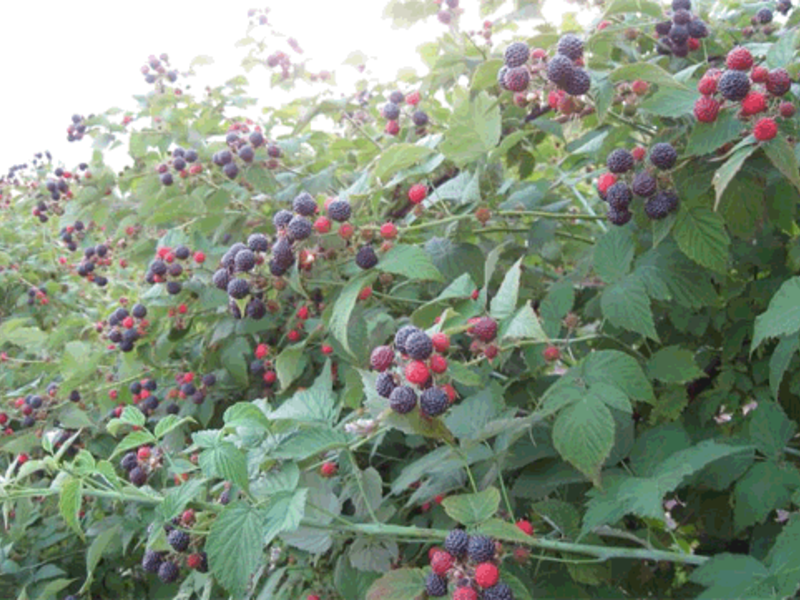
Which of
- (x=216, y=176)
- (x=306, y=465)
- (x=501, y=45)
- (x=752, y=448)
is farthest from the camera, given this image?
(x=216, y=176)

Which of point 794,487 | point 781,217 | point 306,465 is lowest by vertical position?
point 794,487

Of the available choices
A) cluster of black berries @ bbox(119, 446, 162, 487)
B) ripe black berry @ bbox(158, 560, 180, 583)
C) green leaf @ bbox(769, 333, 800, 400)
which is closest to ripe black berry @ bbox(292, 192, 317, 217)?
cluster of black berries @ bbox(119, 446, 162, 487)

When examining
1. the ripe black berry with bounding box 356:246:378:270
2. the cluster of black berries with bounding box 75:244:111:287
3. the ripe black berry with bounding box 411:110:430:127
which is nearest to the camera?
the ripe black berry with bounding box 356:246:378:270

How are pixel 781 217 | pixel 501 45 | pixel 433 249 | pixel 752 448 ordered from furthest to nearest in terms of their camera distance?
pixel 501 45
pixel 433 249
pixel 781 217
pixel 752 448

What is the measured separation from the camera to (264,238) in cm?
202

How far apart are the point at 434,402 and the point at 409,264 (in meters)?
0.52

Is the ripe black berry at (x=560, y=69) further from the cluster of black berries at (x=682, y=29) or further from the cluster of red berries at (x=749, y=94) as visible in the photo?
the cluster of black berries at (x=682, y=29)

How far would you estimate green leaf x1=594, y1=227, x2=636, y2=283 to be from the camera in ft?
6.46

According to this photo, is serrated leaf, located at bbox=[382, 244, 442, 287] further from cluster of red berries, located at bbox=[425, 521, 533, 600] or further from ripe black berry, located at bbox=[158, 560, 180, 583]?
ripe black berry, located at bbox=[158, 560, 180, 583]

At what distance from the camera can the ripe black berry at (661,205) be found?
181cm

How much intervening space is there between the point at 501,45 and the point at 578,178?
2.15ft

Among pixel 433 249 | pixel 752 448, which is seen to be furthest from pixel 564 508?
pixel 433 249

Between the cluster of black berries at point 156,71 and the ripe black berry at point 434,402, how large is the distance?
10.7 feet

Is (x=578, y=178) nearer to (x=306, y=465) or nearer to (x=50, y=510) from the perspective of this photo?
(x=306, y=465)
